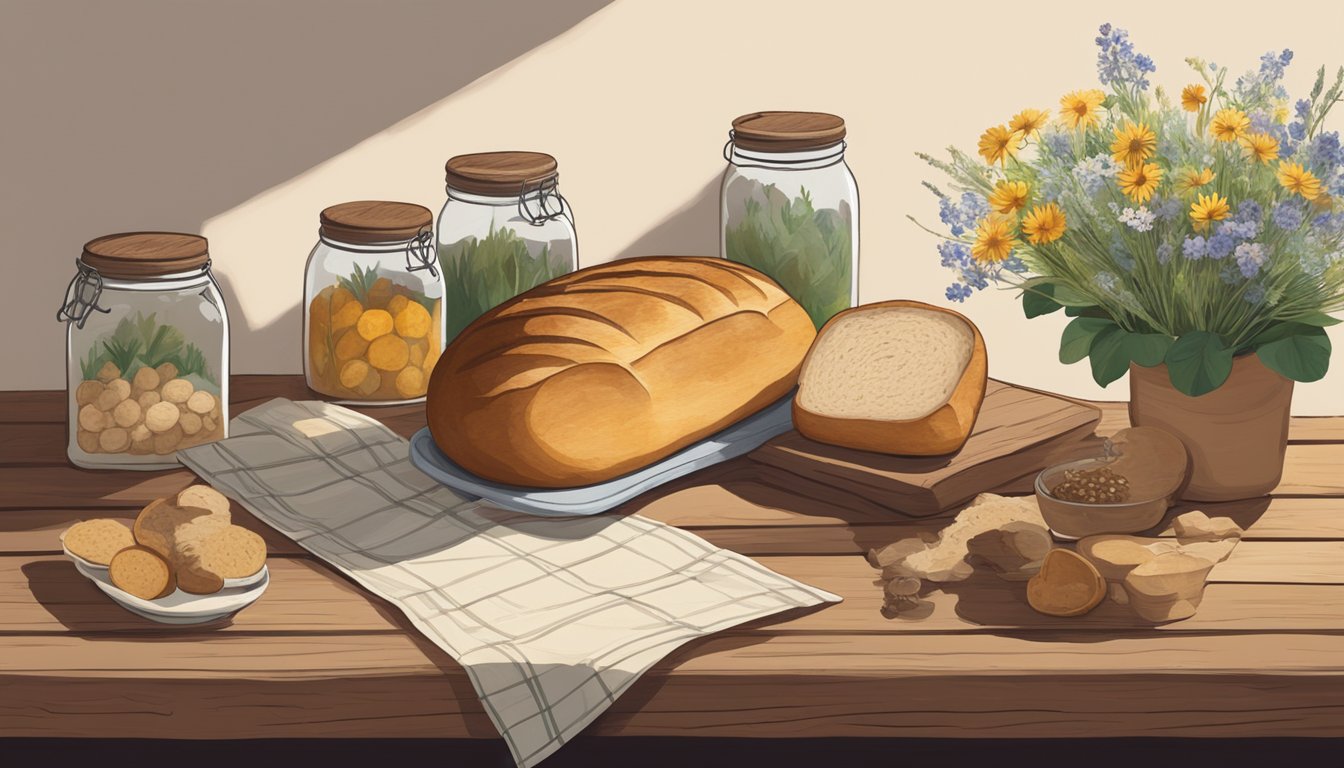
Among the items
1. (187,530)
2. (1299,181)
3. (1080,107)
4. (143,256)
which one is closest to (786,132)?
(1080,107)

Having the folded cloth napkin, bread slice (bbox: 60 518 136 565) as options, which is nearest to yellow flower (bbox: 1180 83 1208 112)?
the folded cloth napkin

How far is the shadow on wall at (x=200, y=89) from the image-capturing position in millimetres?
1996

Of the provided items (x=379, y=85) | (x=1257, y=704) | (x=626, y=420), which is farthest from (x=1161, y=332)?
(x=379, y=85)

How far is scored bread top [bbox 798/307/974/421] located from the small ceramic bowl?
170 millimetres

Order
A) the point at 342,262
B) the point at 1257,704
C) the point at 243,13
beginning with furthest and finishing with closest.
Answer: the point at 243,13 → the point at 342,262 → the point at 1257,704

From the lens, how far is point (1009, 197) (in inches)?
58.5

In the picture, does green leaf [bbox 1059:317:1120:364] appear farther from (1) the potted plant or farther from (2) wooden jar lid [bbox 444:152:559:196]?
(2) wooden jar lid [bbox 444:152:559:196]

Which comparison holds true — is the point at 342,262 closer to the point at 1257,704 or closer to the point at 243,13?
the point at 243,13

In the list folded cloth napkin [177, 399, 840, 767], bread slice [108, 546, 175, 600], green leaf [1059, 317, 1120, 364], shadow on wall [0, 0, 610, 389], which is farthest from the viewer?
shadow on wall [0, 0, 610, 389]

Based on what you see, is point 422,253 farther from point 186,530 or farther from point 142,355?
point 186,530

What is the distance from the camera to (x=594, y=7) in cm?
203

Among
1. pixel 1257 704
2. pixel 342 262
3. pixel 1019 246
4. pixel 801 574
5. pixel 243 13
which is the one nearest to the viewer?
pixel 1257 704

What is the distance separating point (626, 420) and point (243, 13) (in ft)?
2.79

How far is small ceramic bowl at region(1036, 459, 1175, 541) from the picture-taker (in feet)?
4.79
